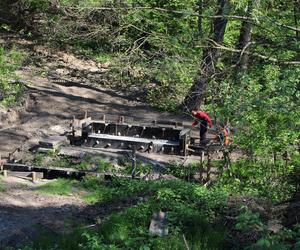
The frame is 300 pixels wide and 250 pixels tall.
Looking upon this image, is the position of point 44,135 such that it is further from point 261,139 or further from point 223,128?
point 261,139

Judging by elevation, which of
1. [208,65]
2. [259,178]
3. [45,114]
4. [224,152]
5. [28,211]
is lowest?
[28,211]

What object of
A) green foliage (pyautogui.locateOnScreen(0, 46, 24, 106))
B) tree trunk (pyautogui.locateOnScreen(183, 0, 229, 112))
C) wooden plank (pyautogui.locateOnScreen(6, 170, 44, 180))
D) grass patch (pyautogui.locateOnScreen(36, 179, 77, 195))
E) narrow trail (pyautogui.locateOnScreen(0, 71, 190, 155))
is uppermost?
tree trunk (pyautogui.locateOnScreen(183, 0, 229, 112))

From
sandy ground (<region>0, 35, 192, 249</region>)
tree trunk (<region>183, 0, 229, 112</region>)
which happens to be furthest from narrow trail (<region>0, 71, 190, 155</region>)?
tree trunk (<region>183, 0, 229, 112</region>)

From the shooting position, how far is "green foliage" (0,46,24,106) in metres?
21.5

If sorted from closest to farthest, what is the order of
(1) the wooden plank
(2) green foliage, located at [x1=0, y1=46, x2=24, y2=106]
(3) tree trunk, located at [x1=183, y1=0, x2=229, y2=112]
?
(3) tree trunk, located at [x1=183, y1=0, x2=229, y2=112], (1) the wooden plank, (2) green foliage, located at [x1=0, y1=46, x2=24, y2=106]

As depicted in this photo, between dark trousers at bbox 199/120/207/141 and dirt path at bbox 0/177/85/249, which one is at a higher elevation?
dark trousers at bbox 199/120/207/141

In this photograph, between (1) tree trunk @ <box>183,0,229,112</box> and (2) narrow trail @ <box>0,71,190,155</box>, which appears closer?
(1) tree trunk @ <box>183,0,229,112</box>

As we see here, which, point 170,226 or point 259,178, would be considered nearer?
point 170,226

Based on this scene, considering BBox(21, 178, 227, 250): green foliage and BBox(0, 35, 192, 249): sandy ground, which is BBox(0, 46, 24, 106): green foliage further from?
BBox(21, 178, 227, 250): green foliage

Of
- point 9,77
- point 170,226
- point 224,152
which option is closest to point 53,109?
point 9,77

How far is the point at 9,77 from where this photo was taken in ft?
77.7

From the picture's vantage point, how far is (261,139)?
1284cm

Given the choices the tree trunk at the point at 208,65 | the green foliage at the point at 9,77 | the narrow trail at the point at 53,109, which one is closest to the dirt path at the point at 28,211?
the tree trunk at the point at 208,65

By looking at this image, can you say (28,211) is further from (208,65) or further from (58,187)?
(208,65)
